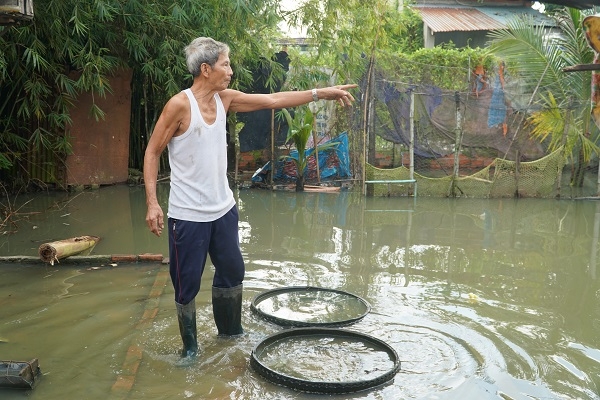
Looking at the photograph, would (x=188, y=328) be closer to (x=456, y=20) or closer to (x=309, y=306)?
(x=309, y=306)

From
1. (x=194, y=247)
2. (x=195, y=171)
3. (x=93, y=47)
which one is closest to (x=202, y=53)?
(x=195, y=171)

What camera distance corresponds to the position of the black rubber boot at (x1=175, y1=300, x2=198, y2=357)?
3.90m

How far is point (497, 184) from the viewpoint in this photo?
1042 centimetres

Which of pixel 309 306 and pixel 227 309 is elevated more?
pixel 227 309

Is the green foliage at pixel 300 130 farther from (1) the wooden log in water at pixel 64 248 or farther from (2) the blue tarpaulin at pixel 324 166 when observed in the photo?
(1) the wooden log in water at pixel 64 248

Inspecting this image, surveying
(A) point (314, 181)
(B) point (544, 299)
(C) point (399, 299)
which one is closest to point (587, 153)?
(A) point (314, 181)

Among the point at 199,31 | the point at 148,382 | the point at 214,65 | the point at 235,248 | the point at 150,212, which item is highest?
the point at 199,31

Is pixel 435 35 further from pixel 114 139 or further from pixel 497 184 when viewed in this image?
pixel 114 139

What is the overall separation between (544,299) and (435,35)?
41.8ft

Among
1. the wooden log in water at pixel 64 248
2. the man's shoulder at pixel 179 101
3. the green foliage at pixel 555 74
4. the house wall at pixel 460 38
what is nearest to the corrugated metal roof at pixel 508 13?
the house wall at pixel 460 38

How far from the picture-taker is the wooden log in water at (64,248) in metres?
5.55

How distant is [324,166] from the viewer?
466 inches

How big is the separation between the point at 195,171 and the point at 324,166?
26.6 ft

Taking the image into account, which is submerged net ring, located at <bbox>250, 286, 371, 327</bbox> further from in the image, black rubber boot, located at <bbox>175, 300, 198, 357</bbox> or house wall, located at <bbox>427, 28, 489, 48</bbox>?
house wall, located at <bbox>427, 28, 489, 48</bbox>
